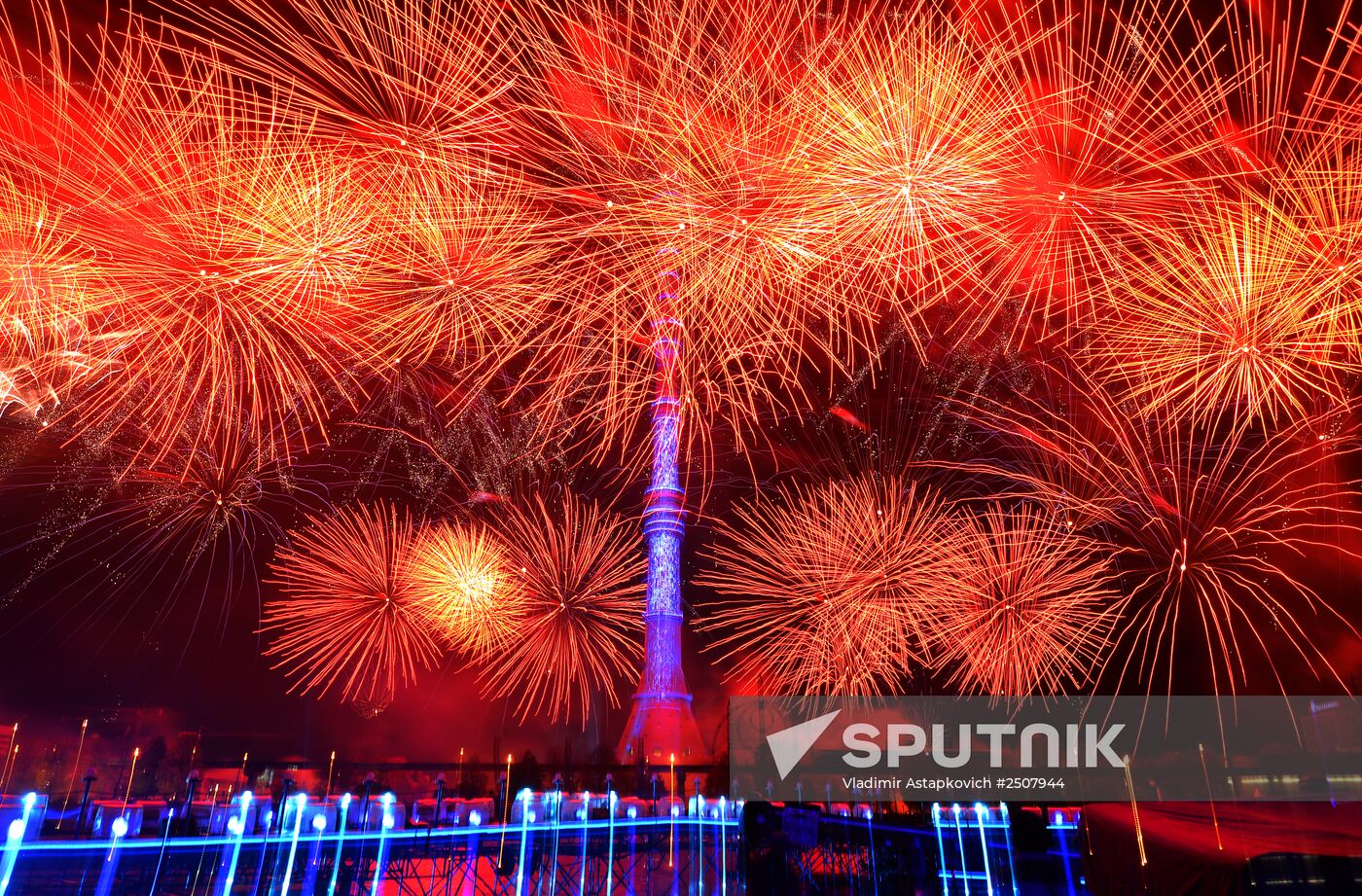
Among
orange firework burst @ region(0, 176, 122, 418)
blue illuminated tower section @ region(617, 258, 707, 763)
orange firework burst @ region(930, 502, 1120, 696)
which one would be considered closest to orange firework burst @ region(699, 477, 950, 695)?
orange firework burst @ region(930, 502, 1120, 696)

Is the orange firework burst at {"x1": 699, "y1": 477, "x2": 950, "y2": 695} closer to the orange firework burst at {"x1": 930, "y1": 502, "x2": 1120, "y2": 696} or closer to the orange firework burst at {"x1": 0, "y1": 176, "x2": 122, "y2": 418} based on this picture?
the orange firework burst at {"x1": 930, "y1": 502, "x2": 1120, "y2": 696}

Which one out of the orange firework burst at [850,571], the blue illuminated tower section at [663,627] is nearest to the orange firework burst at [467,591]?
the orange firework burst at [850,571]

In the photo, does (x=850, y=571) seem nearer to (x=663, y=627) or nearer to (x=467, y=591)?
(x=467, y=591)

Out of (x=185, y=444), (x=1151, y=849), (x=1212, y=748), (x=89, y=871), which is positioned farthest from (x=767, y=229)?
(x=89, y=871)

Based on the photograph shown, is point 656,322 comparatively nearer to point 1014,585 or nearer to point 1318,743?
point 1014,585

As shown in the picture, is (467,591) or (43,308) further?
(467,591)

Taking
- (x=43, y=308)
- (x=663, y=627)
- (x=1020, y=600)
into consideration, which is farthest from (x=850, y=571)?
(x=663, y=627)
